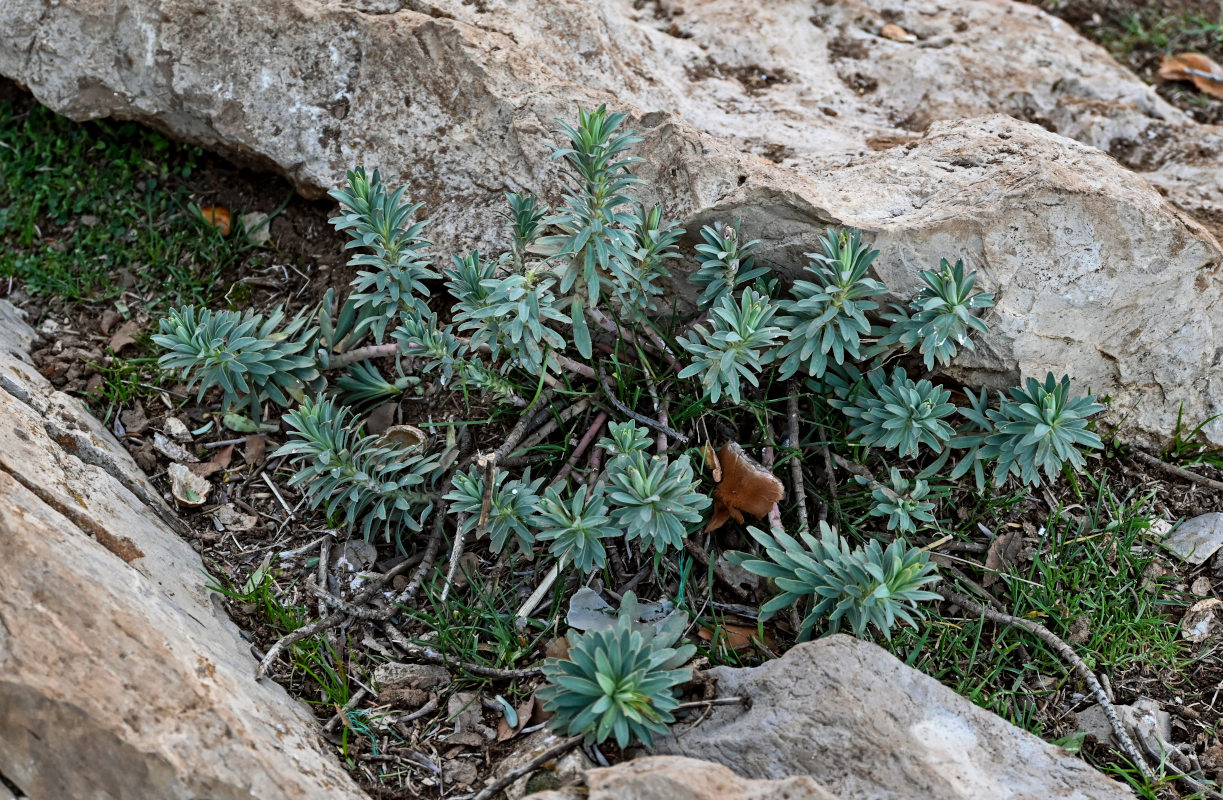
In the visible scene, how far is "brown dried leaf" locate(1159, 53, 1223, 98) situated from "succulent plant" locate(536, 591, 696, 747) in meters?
4.42

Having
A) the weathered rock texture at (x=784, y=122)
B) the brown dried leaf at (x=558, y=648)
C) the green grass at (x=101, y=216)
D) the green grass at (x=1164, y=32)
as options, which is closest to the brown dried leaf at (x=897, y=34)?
the weathered rock texture at (x=784, y=122)

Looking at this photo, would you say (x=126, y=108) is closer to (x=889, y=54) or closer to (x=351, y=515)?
(x=351, y=515)

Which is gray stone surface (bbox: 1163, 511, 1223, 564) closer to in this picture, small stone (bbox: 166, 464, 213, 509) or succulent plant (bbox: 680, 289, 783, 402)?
succulent plant (bbox: 680, 289, 783, 402)

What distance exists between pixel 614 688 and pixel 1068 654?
1.37 metres

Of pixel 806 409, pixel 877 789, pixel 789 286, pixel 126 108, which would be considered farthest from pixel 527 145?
pixel 877 789

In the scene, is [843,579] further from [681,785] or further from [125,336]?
[125,336]

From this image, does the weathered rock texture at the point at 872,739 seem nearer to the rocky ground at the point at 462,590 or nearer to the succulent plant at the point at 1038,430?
the rocky ground at the point at 462,590

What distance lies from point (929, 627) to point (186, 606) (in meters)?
2.08

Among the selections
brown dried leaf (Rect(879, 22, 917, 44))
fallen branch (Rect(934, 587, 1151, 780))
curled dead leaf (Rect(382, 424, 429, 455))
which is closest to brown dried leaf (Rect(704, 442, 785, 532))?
fallen branch (Rect(934, 587, 1151, 780))

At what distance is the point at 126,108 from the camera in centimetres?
387

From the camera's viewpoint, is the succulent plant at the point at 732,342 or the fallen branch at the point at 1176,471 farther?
the fallen branch at the point at 1176,471

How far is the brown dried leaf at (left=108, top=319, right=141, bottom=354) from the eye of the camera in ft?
11.9

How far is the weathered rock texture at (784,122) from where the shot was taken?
296 centimetres

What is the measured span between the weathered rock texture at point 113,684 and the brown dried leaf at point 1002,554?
1.98m
